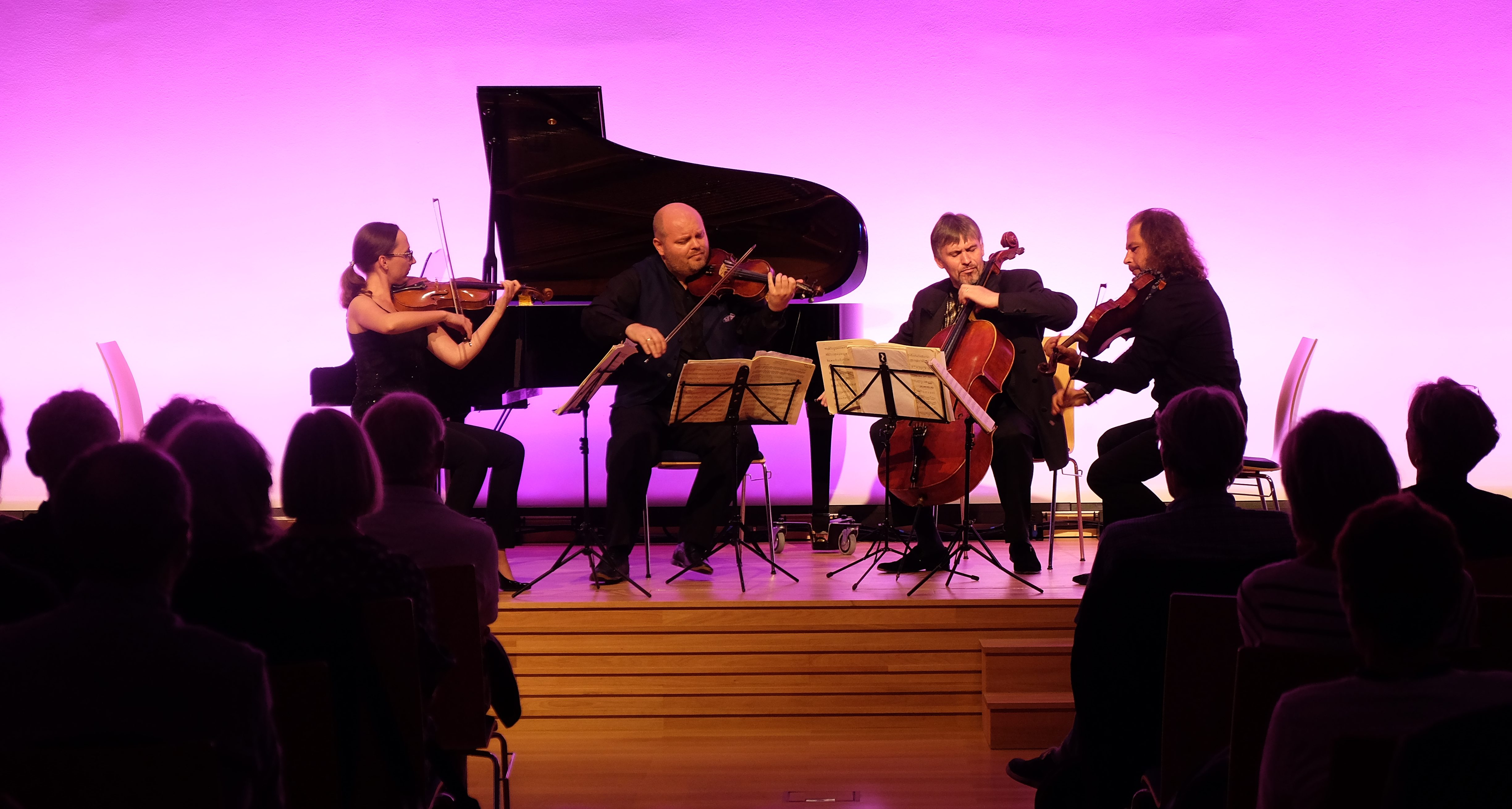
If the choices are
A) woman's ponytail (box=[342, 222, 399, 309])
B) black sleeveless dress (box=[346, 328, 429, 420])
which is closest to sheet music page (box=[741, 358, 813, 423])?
black sleeveless dress (box=[346, 328, 429, 420])

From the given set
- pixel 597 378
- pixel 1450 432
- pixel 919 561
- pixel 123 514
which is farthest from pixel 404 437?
pixel 919 561

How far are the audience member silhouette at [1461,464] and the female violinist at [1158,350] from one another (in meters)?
1.63

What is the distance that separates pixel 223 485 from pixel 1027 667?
2641 millimetres

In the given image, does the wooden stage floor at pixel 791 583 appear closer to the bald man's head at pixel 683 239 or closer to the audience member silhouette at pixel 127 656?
the bald man's head at pixel 683 239

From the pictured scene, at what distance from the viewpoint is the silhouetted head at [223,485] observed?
1.73 m

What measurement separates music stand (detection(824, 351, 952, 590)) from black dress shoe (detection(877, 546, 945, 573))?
0.06 meters

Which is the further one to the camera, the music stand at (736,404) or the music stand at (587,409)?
the music stand at (736,404)

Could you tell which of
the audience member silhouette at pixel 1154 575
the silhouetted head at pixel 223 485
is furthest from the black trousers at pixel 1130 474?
the silhouetted head at pixel 223 485

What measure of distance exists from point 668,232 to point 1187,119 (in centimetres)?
322

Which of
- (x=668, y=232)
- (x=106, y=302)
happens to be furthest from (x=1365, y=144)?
(x=106, y=302)

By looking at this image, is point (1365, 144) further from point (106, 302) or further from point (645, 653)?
point (106, 302)

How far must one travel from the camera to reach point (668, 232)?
4.68 m

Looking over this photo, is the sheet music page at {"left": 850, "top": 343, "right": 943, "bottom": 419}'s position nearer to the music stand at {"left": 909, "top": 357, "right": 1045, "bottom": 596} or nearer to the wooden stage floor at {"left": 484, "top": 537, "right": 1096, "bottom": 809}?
the music stand at {"left": 909, "top": 357, "right": 1045, "bottom": 596}

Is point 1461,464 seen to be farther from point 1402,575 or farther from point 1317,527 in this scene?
point 1402,575
